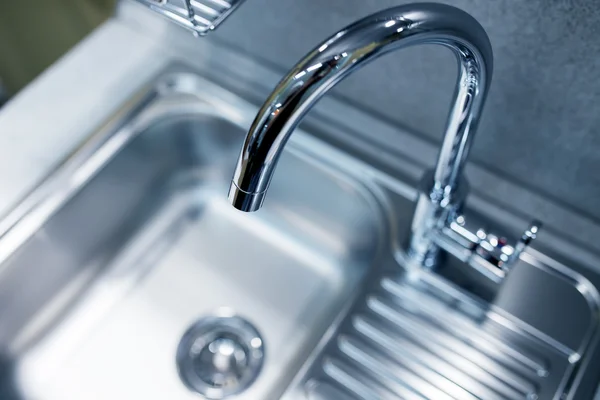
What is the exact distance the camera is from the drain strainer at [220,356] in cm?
71

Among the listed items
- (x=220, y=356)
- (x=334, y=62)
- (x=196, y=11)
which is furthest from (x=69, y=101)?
(x=334, y=62)

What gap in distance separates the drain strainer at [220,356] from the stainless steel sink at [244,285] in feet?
0.03

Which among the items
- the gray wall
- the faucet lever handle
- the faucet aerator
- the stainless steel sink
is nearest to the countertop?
the stainless steel sink

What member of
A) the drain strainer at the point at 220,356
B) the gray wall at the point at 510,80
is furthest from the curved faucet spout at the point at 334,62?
the drain strainer at the point at 220,356

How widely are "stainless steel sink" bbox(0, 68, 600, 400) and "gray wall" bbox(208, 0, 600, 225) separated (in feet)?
0.26

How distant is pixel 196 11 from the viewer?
0.63 metres

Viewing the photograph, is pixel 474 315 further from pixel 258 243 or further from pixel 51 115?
pixel 51 115

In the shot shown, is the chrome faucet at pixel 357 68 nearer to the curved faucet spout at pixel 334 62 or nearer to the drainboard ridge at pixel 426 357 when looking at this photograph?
the curved faucet spout at pixel 334 62

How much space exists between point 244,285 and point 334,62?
46 cm

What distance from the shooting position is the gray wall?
0.53 meters

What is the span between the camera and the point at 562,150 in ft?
1.99

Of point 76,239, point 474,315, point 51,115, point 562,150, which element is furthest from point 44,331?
point 562,150

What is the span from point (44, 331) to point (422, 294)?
45 cm

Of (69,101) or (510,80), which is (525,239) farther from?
(69,101)
